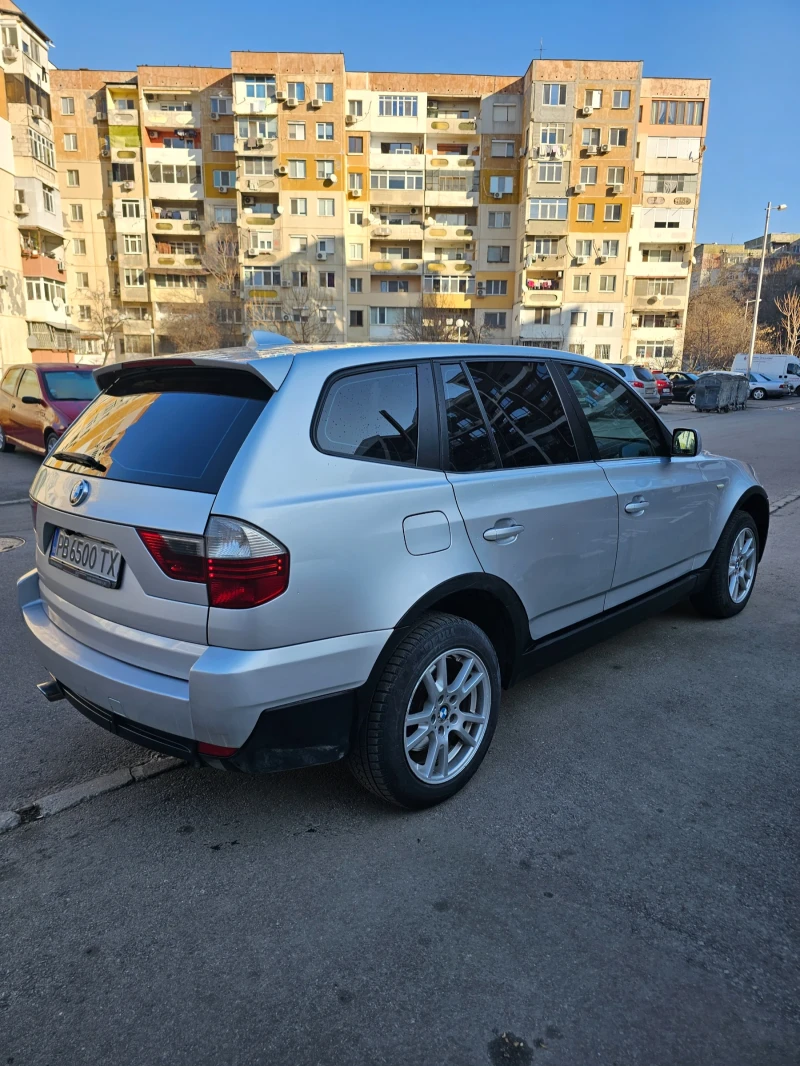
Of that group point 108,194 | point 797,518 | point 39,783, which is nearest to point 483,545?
point 39,783

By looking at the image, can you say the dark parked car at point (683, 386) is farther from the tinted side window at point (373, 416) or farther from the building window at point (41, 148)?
the building window at point (41, 148)

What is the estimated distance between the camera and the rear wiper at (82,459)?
2.64m

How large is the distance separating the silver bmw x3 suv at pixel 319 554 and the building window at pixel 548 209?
55876 mm

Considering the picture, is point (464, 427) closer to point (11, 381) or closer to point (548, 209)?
point (11, 381)

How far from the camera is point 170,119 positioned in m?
52.7

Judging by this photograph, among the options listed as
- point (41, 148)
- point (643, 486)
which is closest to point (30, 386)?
point (643, 486)

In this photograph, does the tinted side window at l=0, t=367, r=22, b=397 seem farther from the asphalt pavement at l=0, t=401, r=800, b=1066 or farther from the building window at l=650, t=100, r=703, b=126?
the building window at l=650, t=100, r=703, b=126

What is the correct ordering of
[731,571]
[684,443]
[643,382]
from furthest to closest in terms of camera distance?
[643,382] < [731,571] < [684,443]

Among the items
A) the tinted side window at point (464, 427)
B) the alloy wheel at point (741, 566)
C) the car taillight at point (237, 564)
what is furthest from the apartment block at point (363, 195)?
the car taillight at point (237, 564)

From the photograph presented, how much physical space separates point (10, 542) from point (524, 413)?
5.86 metres

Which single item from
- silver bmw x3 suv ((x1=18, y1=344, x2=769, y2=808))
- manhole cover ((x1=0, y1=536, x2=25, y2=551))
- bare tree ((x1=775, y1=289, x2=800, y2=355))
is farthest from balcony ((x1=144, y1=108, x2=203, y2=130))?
silver bmw x3 suv ((x1=18, y1=344, x2=769, y2=808))

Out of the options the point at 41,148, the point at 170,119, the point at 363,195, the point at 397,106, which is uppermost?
the point at 397,106

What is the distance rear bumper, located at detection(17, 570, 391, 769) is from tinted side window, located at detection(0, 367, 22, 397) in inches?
460

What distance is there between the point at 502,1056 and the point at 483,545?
163 centimetres
